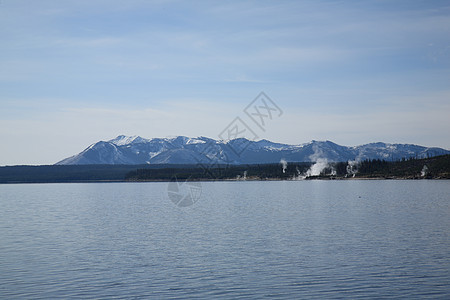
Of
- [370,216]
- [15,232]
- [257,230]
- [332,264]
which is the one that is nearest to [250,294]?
[332,264]

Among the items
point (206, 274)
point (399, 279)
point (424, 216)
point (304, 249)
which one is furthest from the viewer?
point (424, 216)

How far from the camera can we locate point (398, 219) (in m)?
61.6

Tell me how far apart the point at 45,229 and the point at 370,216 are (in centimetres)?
4251

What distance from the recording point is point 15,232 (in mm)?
55750

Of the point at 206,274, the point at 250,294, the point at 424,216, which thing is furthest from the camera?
the point at 424,216

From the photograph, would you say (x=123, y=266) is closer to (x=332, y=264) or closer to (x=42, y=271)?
(x=42, y=271)

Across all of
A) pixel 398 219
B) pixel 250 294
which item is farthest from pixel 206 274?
pixel 398 219

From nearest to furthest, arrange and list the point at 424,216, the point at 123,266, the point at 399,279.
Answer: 1. the point at 399,279
2. the point at 123,266
3. the point at 424,216

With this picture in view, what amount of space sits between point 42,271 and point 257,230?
2495cm

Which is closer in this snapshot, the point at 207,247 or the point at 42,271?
the point at 42,271

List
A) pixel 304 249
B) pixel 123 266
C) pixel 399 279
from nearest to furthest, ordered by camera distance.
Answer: pixel 399 279, pixel 123 266, pixel 304 249

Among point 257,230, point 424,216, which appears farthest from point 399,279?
point 424,216

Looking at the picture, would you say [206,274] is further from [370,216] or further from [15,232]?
[370,216]

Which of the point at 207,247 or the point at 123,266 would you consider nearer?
the point at 123,266
